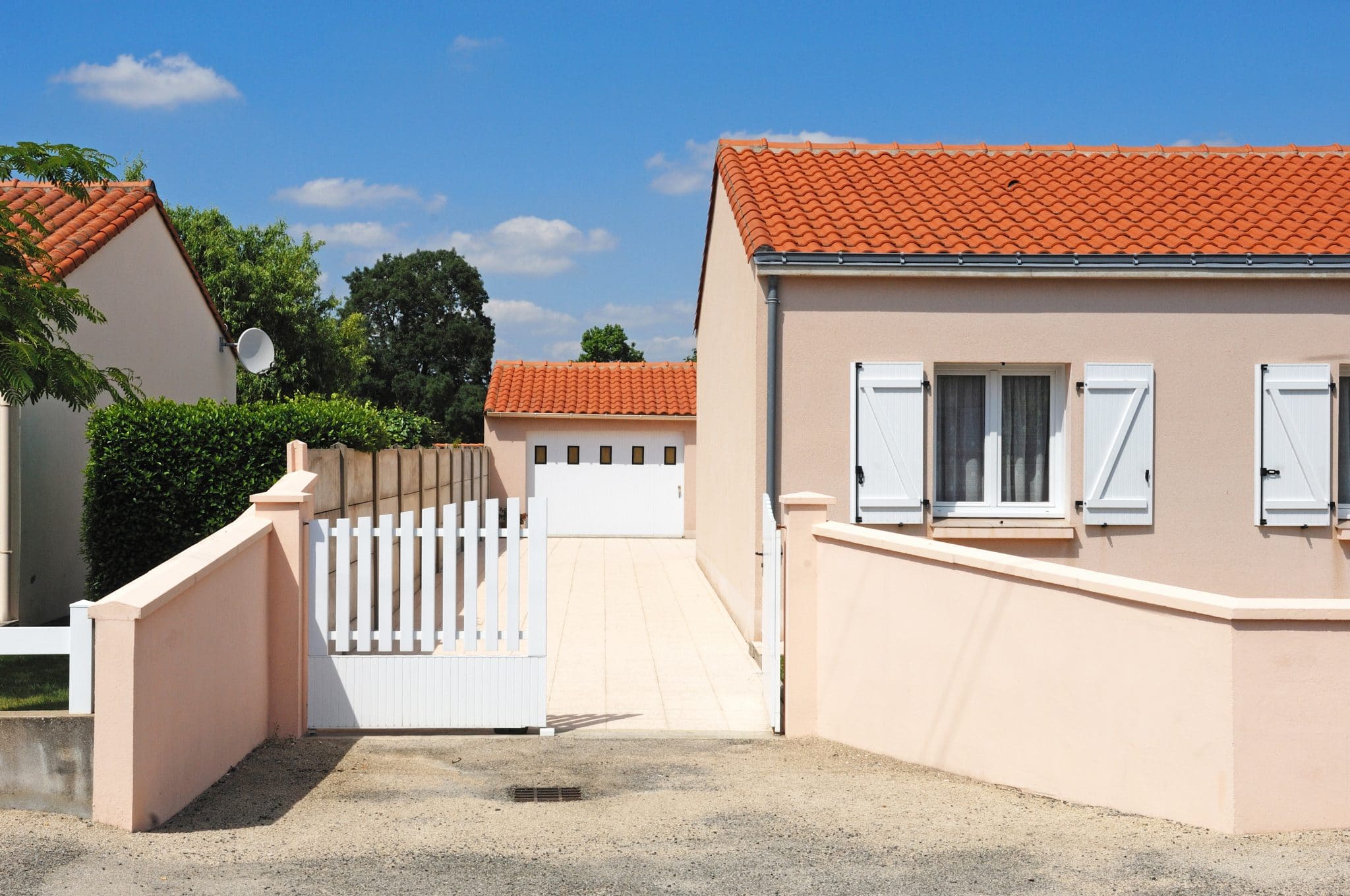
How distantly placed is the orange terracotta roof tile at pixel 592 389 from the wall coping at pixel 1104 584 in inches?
689

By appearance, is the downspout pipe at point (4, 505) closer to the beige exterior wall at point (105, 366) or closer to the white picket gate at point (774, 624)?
the beige exterior wall at point (105, 366)

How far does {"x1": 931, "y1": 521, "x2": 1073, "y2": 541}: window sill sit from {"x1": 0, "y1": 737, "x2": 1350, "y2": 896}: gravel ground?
4.32 metres

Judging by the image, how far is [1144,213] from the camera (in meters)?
12.1

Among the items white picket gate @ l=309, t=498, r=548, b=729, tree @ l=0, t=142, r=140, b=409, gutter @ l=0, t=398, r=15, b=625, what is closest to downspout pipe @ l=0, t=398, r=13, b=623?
gutter @ l=0, t=398, r=15, b=625

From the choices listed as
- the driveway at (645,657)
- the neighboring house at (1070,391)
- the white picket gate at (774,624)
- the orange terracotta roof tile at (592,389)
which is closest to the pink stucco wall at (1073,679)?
the white picket gate at (774,624)

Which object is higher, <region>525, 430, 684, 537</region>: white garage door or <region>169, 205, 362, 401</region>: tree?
<region>169, 205, 362, 401</region>: tree

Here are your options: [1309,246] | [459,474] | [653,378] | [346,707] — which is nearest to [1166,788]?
[346,707]

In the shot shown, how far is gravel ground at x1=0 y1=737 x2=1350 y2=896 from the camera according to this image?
4848mm

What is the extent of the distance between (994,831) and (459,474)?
1571cm

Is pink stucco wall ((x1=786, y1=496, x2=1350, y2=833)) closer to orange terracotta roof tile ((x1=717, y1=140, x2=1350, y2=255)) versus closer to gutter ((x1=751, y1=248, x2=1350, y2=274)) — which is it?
gutter ((x1=751, y1=248, x2=1350, y2=274))

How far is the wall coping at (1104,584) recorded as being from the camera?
5387mm

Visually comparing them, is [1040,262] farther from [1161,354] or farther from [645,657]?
[645,657]

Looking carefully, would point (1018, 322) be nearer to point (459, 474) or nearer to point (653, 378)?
point (459, 474)

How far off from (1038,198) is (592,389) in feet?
50.2
